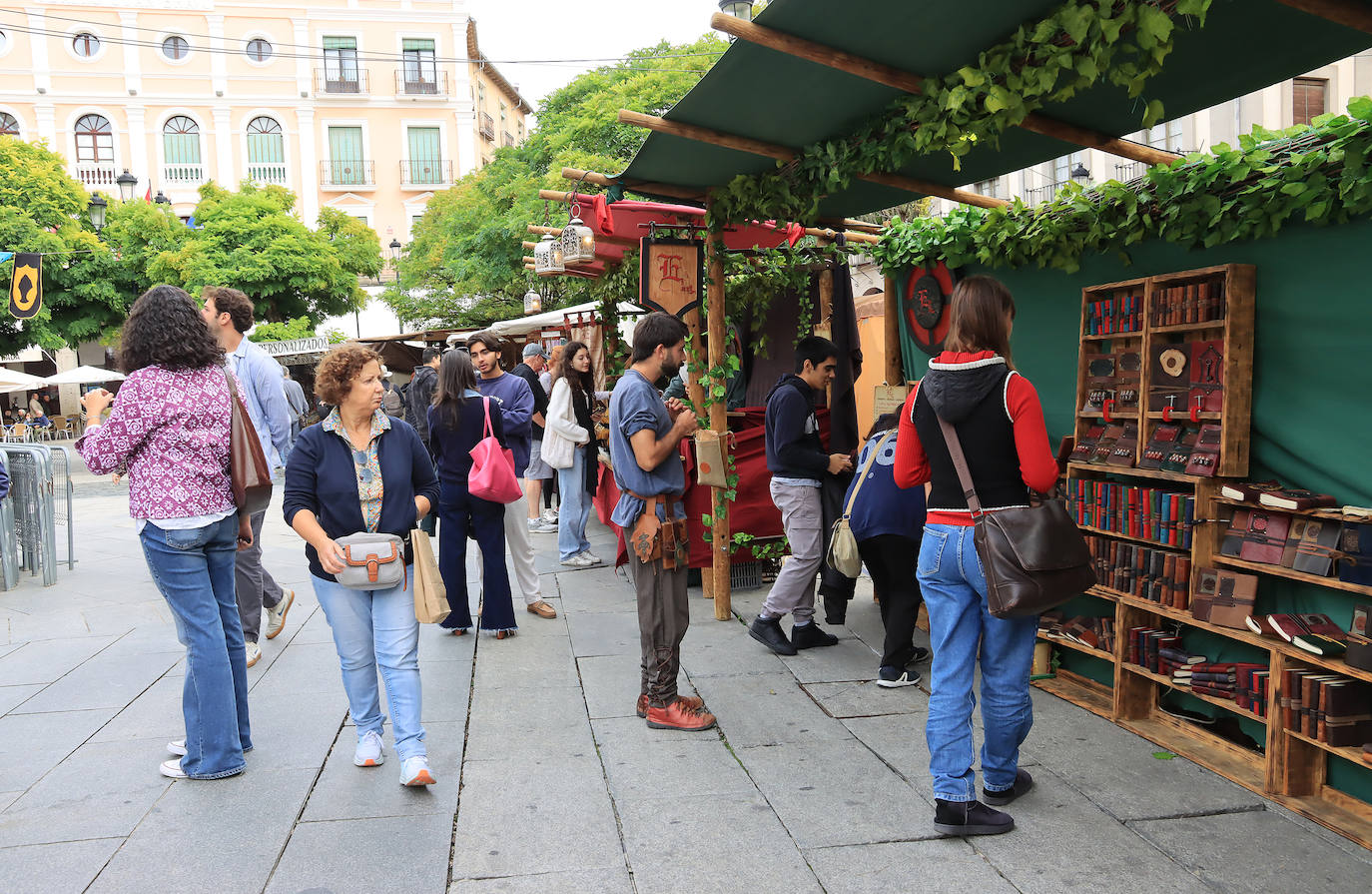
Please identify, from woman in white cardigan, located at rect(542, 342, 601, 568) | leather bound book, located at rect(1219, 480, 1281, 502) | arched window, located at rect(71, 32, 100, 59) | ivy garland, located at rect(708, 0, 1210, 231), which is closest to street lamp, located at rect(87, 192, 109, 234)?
woman in white cardigan, located at rect(542, 342, 601, 568)

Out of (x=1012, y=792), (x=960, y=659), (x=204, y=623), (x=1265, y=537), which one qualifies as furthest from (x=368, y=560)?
(x=1265, y=537)

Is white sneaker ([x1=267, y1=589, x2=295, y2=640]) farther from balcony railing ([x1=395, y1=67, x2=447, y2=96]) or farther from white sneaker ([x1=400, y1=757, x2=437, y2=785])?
balcony railing ([x1=395, y1=67, x2=447, y2=96])

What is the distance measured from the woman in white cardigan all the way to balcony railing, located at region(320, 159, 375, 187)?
37.5 m

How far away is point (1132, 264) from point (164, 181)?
143 feet

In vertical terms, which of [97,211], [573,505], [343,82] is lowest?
[573,505]

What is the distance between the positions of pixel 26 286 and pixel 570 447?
6.85 m

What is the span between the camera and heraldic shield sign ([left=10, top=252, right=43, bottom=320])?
417 inches

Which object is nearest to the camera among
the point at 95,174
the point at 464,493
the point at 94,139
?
the point at 464,493

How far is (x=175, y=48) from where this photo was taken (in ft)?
132

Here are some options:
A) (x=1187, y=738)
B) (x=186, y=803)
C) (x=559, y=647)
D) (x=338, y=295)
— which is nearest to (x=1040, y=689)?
(x=1187, y=738)

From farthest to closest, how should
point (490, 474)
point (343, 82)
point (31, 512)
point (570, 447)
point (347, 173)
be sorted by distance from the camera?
point (347, 173), point (343, 82), point (570, 447), point (31, 512), point (490, 474)

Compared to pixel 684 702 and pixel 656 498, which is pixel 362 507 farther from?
pixel 684 702

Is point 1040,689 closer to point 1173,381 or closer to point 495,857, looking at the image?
point 1173,381

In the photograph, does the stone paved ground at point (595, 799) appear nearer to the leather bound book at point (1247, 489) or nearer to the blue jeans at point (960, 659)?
the blue jeans at point (960, 659)
